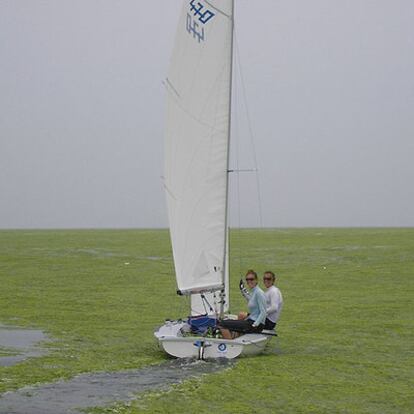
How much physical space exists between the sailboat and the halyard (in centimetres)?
261

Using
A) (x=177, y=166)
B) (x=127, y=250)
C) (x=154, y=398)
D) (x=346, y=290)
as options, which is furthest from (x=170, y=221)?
(x=127, y=250)

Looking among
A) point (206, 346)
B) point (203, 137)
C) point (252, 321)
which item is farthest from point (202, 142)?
point (206, 346)

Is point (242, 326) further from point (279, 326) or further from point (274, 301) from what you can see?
point (279, 326)

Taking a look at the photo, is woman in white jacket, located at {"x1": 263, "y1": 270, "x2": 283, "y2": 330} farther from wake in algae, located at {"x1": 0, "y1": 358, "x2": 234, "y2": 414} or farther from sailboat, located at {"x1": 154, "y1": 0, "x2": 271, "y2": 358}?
wake in algae, located at {"x1": 0, "y1": 358, "x2": 234, "y2": 414}

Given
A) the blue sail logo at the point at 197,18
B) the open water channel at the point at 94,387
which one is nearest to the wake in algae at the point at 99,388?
the open water channel at the point at 94,387

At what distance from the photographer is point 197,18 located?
22469mm

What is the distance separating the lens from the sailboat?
22406 mm

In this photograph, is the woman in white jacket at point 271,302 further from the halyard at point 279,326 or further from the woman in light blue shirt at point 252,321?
the halyard at point 279,326

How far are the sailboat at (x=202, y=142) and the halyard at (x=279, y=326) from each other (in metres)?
2.61

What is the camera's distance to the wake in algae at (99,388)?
15.2 m

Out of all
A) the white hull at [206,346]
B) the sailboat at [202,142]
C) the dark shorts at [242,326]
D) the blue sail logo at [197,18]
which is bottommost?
the white hull at [206,346]

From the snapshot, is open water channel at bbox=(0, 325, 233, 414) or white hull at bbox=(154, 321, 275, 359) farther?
white hull at bbox=(154, 321, 275, 359)

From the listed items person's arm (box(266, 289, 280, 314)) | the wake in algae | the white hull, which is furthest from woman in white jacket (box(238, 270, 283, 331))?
the wake in algae

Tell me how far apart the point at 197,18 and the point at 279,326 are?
35.6 feet
